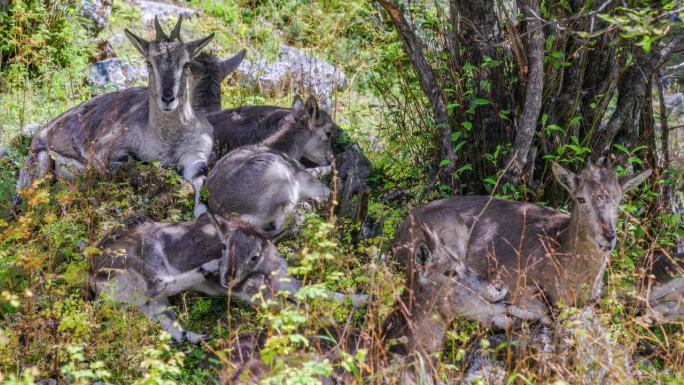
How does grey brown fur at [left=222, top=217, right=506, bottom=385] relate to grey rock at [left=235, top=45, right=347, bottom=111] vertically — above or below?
above

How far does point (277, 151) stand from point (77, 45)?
15.6 ft

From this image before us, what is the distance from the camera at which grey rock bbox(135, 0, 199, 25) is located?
15195 mm

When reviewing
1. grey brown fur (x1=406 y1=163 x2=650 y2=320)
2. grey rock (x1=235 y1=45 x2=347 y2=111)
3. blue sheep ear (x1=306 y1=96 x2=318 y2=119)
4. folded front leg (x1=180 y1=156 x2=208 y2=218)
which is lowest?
grey rock (x1=235 y1=45 x2=347 y2=111)

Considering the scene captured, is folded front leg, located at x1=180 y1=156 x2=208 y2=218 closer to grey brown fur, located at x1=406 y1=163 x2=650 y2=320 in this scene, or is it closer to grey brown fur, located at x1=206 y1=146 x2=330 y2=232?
grey brown fur, located at x1=206 y1=146 x2=330 y2=232

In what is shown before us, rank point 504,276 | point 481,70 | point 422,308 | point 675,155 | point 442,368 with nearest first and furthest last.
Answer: point 442,368
point 422,308
point 504,276
point 481,70
point 675,155

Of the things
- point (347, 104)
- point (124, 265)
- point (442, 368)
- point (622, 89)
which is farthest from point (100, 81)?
point (442, 368)

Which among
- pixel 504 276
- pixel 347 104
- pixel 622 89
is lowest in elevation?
pixel 347 104

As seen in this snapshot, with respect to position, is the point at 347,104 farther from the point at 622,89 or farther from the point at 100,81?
the point at 622,89

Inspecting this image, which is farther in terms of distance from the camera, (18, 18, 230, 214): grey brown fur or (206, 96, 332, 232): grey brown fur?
(18, 18, 230, 214): grey brown fur

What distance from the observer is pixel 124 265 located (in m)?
7.85

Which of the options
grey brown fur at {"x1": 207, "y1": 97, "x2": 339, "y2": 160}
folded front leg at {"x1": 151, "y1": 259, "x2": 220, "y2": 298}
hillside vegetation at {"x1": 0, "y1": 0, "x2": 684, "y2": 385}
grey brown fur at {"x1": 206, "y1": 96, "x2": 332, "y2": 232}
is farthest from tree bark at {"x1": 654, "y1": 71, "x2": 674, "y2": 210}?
folded front leg at {"x1": 151, "y1": 259, "x2": 220, "y2": 298}

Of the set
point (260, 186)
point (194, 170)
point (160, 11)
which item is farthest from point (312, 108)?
point (160, 11)

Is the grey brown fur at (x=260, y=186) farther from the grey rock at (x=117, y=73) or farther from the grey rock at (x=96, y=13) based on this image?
the grey rock at (x=96, y=13)

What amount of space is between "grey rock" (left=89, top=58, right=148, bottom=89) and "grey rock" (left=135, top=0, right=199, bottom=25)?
6.13 feet
